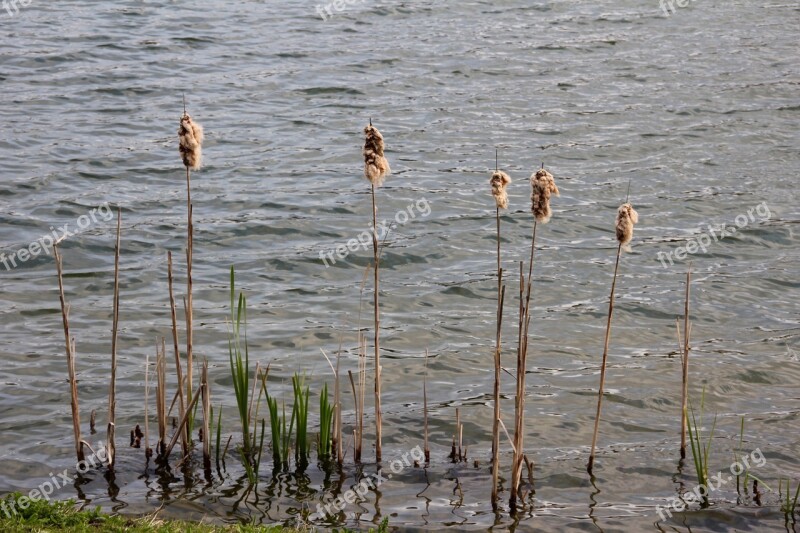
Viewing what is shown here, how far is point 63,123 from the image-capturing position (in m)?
17.0

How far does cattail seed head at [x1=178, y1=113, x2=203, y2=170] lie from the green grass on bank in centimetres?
239

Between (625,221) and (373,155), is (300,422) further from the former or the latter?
(625,221)

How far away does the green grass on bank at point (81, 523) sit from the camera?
6414 millimetres

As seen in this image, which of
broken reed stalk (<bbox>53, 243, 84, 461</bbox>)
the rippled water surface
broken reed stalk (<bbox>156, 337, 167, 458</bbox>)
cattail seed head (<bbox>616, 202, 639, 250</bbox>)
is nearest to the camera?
cattail seed head (<bbox>616, 202, 639, 250</bbox>)

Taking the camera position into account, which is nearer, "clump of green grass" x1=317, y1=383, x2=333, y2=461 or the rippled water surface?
"clump of green grass" x1=317, y1=383, x2=333, y2=461

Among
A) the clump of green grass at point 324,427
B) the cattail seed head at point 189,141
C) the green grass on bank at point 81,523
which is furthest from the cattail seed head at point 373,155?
the green grass on bank at point 81,523

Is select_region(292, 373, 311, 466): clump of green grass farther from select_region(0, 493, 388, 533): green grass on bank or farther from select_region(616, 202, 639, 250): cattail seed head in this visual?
select_region(616, 202, 639, 250): cattail seed head

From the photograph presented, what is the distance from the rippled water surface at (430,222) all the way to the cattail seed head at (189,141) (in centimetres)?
250

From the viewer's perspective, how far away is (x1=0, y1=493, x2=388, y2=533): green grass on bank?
21.0ft

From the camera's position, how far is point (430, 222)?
46.0ft

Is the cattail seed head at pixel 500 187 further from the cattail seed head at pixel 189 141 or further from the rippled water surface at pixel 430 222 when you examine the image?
the rippled water surface at pixel 430 222

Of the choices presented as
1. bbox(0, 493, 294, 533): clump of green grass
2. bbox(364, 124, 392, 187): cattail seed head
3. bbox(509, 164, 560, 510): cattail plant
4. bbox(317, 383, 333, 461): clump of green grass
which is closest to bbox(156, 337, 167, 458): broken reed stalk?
bbox(0, 493, 294, 533): clump of green grass

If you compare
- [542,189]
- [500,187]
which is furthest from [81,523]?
[542,189]

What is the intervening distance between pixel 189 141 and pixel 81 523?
260cm
